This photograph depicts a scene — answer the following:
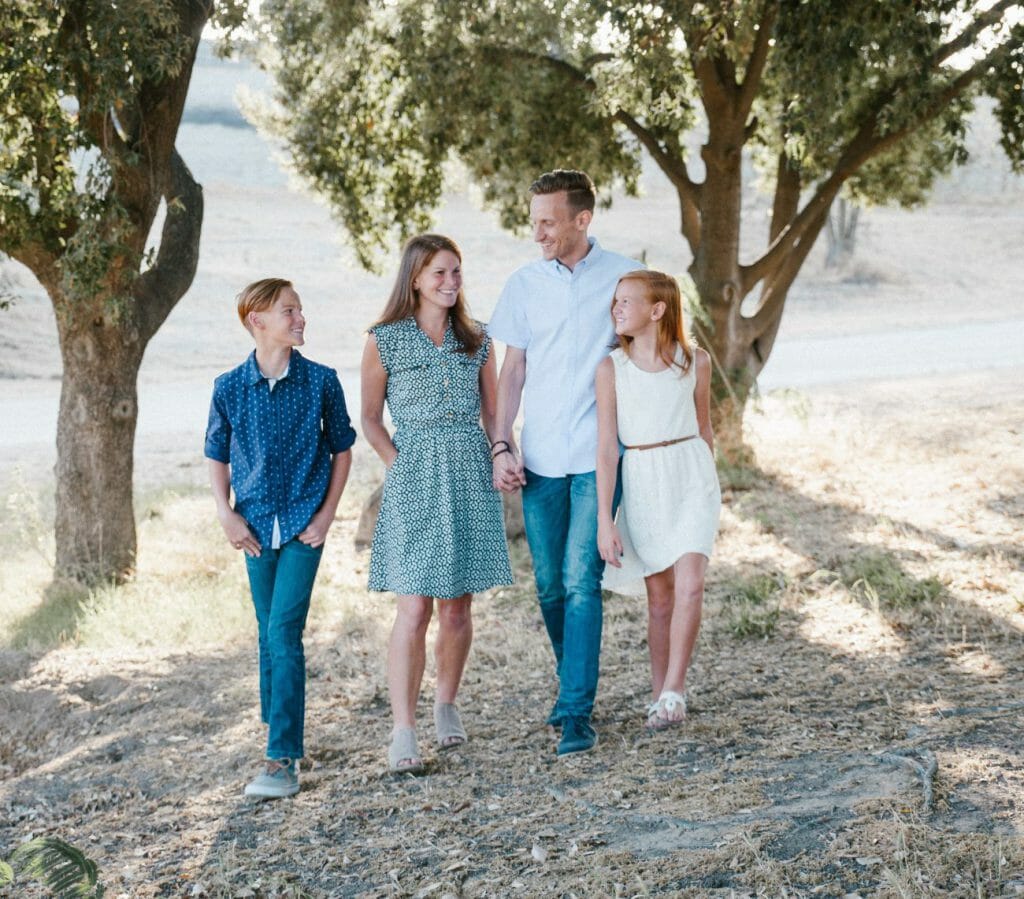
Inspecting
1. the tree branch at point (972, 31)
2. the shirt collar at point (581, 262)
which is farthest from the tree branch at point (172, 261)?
the tree branch at point (972, 31)

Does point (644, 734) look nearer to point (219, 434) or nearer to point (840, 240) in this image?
point (219, 434)

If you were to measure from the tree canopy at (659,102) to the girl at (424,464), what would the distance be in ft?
14.6

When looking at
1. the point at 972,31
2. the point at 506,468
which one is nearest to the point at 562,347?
the point at 506,468

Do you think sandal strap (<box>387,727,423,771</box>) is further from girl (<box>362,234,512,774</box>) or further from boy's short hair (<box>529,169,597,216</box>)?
boy's short hair (<box>529,169,597,216</box>)

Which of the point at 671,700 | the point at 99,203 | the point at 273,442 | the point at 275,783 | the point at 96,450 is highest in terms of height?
the point at 99,203

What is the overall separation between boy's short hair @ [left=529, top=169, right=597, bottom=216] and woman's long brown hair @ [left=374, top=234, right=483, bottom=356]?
417 mm

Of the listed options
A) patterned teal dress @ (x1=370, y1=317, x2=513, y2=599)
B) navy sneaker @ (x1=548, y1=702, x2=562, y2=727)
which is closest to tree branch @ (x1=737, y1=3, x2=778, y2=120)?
patterned teal dress @ (x1=370, y1=317, x2=513, y2=599)

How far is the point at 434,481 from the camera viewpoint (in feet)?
16.0

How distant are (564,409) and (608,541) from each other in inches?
21.5

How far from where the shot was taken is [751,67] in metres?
11.1

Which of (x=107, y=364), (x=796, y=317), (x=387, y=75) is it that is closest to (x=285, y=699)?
(x=107, y=364)

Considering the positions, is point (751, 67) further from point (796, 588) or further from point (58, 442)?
point (58, 442)

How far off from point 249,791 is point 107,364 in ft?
16.2

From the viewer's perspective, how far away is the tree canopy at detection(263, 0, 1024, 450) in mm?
8859
